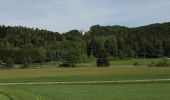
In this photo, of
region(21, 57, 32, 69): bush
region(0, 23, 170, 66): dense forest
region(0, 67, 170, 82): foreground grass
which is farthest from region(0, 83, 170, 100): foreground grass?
region(0, 23, 170, 66): dense forest

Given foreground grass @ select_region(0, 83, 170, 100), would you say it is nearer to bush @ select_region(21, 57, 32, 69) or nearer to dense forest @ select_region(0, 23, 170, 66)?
bush @ select_region(21, 57, 32, 69)

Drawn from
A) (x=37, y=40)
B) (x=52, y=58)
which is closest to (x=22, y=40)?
(x=37, y=40)

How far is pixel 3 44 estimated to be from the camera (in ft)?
473

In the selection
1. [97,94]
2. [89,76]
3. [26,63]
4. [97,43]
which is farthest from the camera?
[97,43]

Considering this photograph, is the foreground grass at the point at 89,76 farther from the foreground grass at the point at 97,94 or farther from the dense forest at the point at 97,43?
the dense forest at the point at 97,43

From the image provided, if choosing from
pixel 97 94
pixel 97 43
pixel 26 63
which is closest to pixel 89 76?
pixel 97 94

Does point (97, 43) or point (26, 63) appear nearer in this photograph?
point (26, 63)

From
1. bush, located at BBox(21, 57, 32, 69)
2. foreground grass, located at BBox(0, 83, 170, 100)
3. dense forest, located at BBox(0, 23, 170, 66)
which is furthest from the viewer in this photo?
dense forest, located at BBox(0, 23, 170, 66)

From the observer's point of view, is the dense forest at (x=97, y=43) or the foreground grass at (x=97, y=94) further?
the dense forest at (x=97, y=43)

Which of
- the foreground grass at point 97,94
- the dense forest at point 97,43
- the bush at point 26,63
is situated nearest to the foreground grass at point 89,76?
the foreground grass at point 97,94

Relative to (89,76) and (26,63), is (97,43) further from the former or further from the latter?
(89,76)

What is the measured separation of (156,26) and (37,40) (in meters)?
58.4

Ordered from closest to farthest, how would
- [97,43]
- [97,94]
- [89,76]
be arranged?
1. [97,94]
2. [89,76]
3. [97,43]

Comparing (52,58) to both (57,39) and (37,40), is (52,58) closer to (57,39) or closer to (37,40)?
(37,40)
